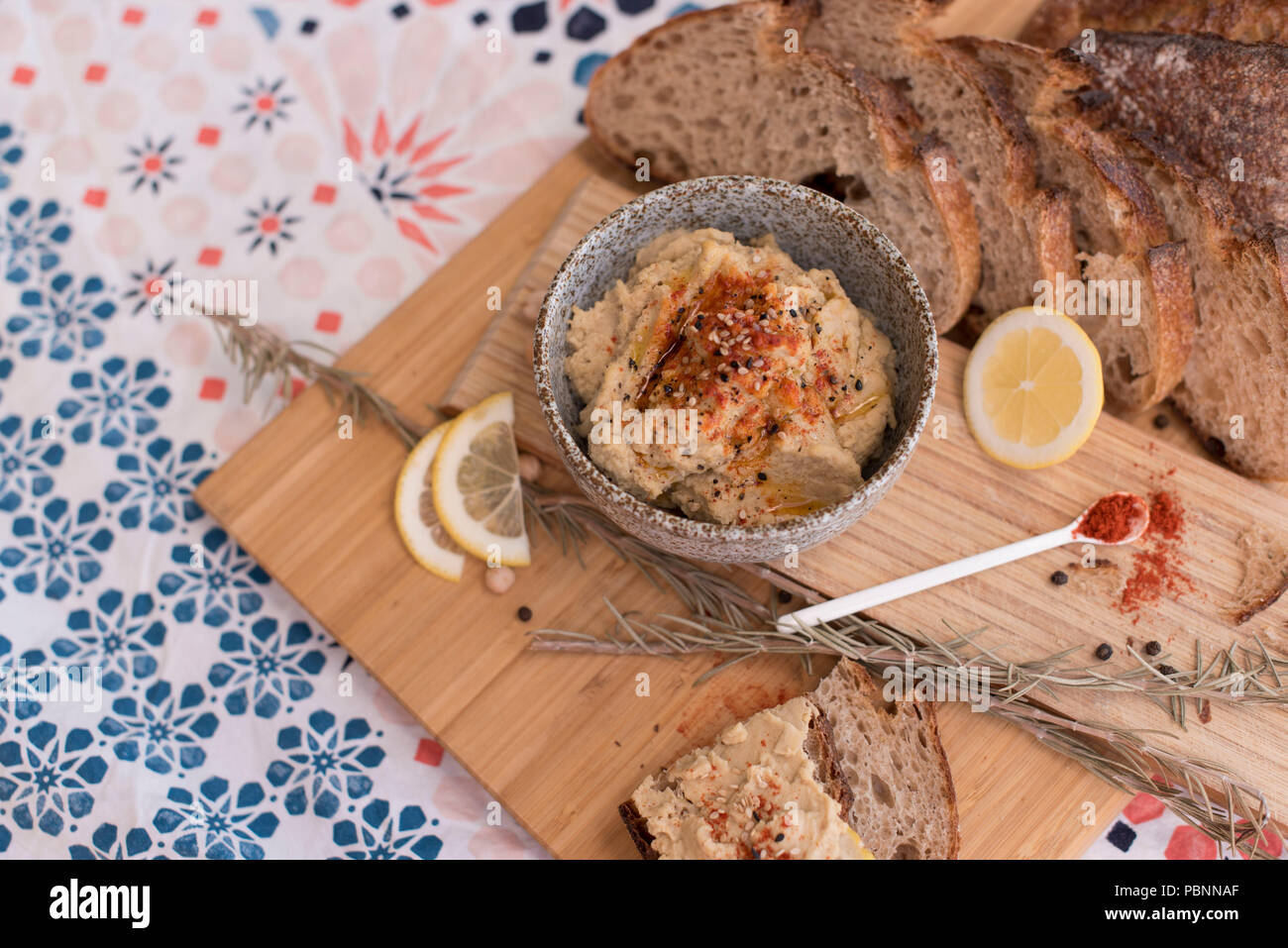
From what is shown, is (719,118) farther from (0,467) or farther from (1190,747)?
(0,467)

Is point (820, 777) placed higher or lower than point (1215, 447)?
lower

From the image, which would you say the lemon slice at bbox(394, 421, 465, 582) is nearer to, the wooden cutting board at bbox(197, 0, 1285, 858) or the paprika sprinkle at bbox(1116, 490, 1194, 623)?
the wooden cutting board at bbox(197, 0, 1285, 858)

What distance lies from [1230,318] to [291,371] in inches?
105

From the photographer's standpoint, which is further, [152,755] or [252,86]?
[252,86]

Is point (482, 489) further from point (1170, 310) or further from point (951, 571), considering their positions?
point (1170, 310)

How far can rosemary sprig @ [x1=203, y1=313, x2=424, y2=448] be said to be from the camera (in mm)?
2818

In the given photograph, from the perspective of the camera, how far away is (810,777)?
2242 millimetres

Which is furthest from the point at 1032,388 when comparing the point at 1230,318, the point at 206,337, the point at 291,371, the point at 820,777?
the point at 206,337

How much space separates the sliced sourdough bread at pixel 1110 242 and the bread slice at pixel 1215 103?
12 centimetres

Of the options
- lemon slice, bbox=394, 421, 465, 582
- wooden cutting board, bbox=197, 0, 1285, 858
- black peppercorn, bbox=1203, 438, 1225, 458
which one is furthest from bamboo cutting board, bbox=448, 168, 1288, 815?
lemon slice, bbox=394, 421, 465, 582

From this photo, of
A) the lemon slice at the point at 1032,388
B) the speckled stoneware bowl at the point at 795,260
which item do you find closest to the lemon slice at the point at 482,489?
the speckled stoneware bowl at the point at 795,260

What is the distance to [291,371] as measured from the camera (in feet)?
10.1
